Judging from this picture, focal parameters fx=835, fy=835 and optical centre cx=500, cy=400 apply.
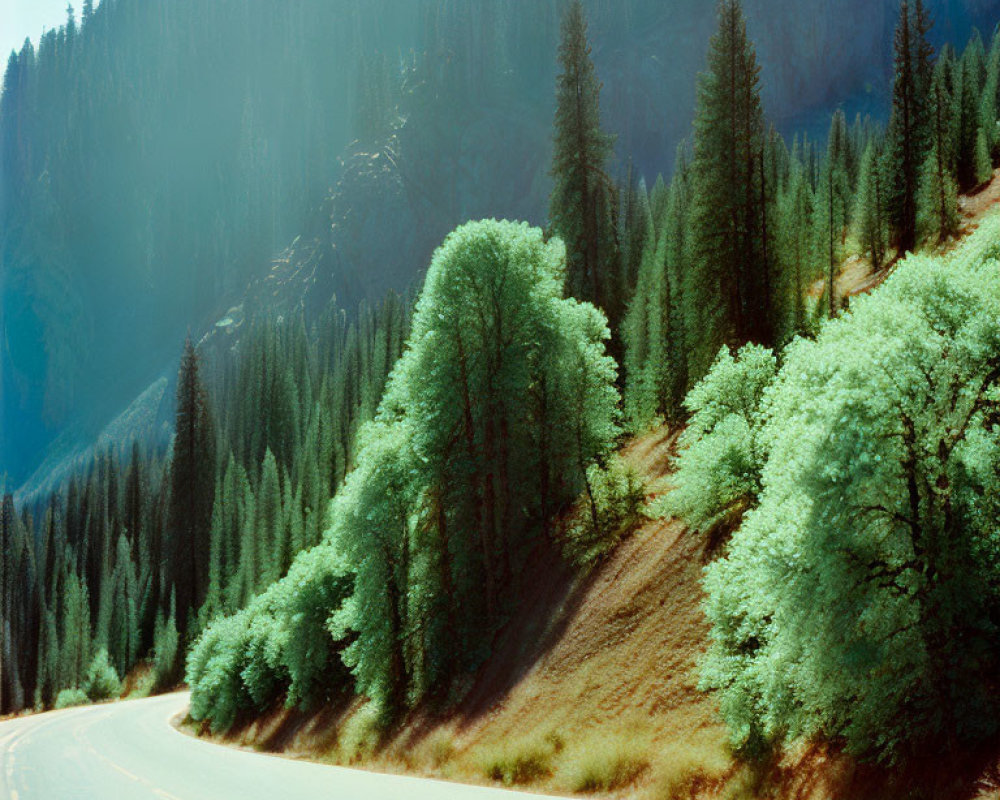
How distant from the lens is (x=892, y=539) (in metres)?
14.1

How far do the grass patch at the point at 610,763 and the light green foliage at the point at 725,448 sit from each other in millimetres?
7189

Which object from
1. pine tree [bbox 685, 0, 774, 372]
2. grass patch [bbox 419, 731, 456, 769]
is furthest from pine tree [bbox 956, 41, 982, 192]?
grass patch [bbox 419, 731, 456, 769]

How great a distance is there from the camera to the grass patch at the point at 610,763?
1886cm

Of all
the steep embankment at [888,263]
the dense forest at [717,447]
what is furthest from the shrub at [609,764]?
the steep embankment at [888,263]

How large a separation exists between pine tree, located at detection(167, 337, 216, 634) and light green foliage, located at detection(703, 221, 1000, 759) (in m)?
86.7

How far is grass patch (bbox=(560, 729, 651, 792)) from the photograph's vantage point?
18.9 metres

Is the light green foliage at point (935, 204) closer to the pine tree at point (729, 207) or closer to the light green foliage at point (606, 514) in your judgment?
the pine tree at point (729, 207)

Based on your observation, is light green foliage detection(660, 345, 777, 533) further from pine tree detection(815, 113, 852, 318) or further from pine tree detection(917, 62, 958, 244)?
pine tree detection(917, 62, 958, 244)

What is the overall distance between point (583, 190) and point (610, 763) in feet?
112

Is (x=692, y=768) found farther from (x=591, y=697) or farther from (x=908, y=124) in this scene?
(x=908, y=124)

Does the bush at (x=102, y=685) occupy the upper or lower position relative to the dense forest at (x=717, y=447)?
lower

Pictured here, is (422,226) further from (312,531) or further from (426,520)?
(426,520)

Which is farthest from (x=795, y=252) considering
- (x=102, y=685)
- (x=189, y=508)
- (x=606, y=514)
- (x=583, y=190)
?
(x=102, y=685)

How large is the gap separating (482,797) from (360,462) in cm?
1939
